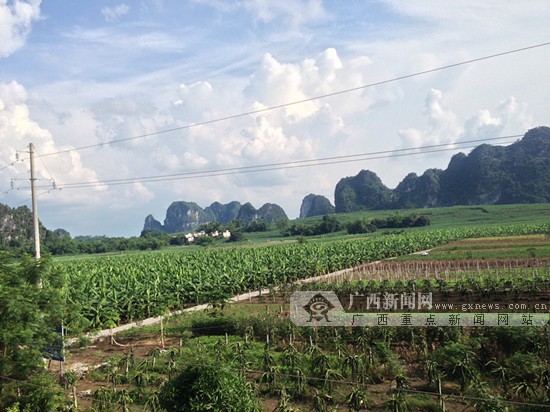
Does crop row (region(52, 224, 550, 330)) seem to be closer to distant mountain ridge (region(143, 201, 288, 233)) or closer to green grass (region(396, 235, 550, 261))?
green grass (region(396, 235, 550, 261))

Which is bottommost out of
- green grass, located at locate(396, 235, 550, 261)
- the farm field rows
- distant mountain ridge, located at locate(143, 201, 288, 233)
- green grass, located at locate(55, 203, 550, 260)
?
the farm field rows

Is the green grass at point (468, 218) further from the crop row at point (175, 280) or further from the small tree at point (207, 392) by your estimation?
the small tree at point (207, 392)

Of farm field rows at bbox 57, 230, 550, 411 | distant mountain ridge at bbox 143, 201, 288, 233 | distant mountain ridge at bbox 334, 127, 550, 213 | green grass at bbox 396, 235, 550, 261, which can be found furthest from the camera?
distant mountain ridge at bbox 143, 201, 288, 233

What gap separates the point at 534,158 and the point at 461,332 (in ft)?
378

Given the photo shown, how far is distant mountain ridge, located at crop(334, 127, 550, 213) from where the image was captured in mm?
111875

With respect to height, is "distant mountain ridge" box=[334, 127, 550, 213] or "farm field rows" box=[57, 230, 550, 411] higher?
"distant mountain ridge" box=[334, 127, 550, 213]

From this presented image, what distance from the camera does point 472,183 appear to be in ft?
396

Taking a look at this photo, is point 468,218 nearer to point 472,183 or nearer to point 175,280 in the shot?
point 472,183

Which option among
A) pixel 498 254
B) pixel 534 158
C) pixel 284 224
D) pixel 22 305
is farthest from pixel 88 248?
pixel 534 158

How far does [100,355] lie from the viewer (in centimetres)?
1670

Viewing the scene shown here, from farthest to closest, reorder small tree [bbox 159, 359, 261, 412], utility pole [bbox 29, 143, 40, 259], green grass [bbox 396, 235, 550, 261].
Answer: green grass [bbox 396, 235, 550, 261] → utility pole [bbox 29, 143, 40, 259] → small tree [bbox 159, 359, 261, 412]

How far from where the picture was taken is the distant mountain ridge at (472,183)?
111875 mm

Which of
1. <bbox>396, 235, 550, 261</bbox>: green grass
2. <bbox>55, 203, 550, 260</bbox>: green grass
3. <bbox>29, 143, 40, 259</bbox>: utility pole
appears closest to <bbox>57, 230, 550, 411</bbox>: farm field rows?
<bbox>29, 143, 40, 259</bbox>: utility pole

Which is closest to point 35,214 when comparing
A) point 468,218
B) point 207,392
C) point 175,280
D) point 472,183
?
point 175,280
